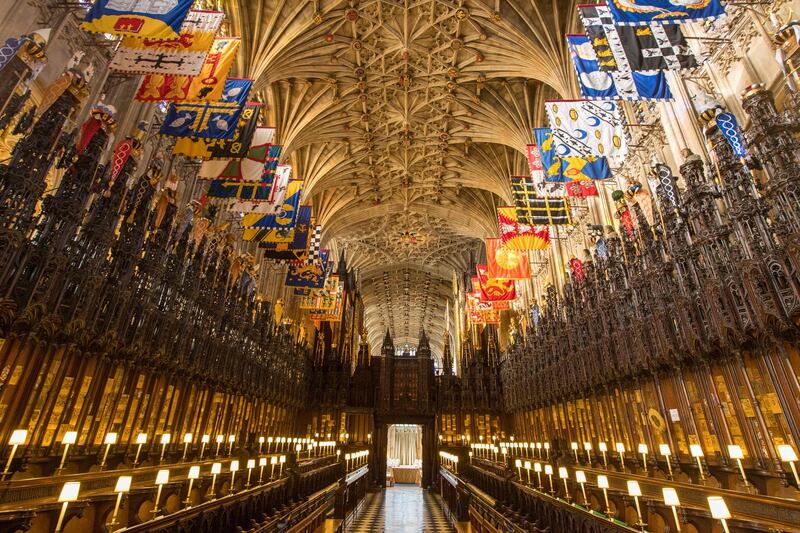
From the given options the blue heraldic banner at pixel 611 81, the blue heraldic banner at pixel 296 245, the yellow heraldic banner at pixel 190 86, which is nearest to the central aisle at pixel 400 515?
the blue heraldic banner at pixel 296 245

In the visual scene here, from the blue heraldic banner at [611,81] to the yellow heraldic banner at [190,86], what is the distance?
8068 mm

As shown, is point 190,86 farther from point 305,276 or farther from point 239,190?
point 305,276

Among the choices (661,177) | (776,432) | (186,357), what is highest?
(661,177)

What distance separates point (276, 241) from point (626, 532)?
12.7 m

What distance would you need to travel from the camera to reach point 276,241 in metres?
14.4

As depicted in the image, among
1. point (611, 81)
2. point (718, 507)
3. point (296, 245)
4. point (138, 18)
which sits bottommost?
point (718, 507)

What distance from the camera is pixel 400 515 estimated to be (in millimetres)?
13422

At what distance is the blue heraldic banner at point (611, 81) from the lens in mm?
7754

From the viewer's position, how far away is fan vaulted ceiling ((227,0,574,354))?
1700 centimetres

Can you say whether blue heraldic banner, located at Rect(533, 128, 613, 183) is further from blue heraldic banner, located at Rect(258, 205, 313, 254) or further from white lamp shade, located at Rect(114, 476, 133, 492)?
white lamp shade, located at Rect(114, 476, 133, 492)

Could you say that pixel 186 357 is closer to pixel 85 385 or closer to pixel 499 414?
pixel 85 385

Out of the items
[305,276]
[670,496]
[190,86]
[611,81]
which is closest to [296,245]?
[305,276]

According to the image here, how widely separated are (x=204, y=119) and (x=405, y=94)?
14.1 meters

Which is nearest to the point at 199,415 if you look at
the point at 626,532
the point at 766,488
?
the point at 626,532
